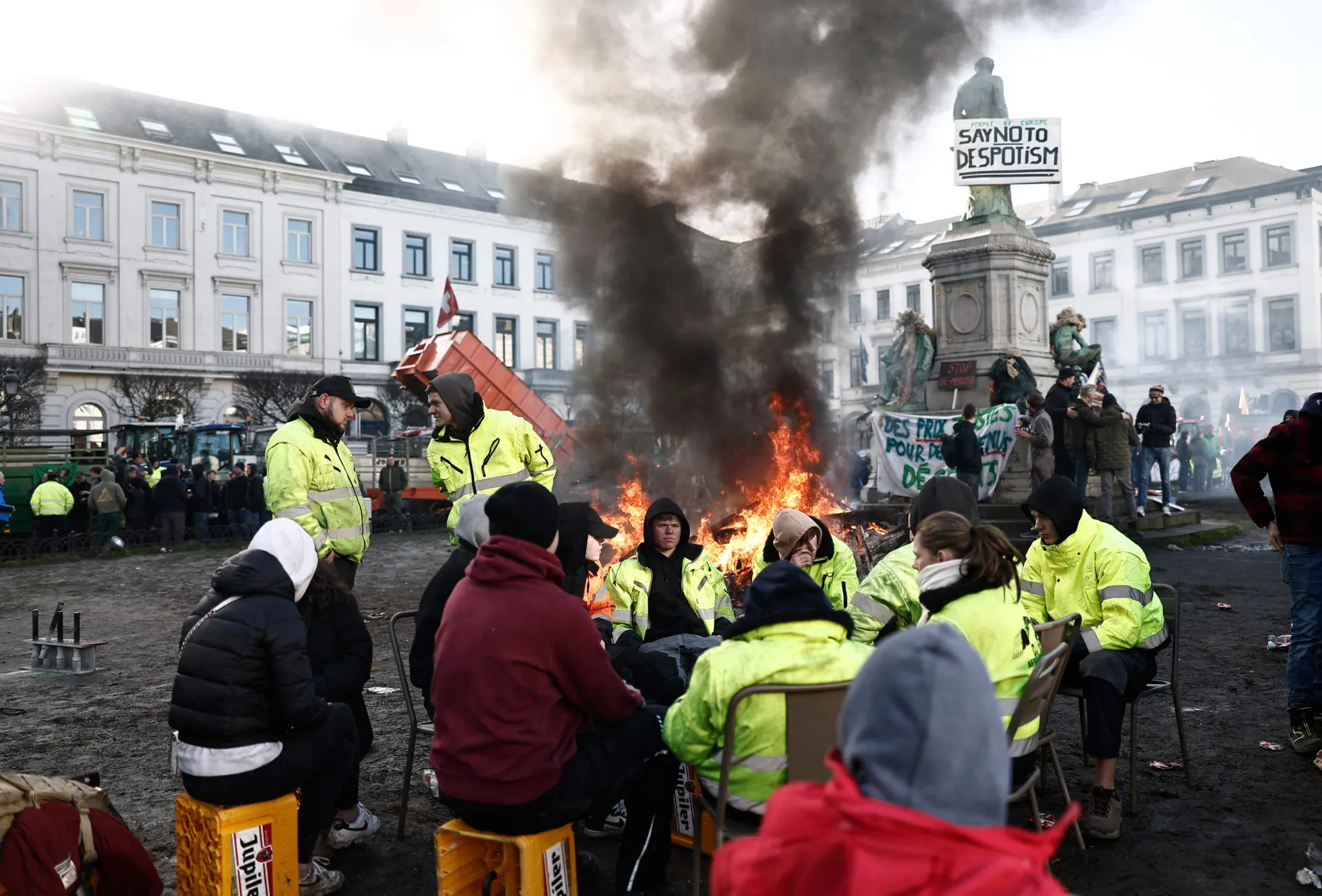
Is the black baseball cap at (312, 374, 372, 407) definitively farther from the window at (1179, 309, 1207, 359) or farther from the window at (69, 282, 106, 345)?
the window at (1179, 309, 1207, 359)

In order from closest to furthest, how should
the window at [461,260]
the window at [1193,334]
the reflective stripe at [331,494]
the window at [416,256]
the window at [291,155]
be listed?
the reflective stripe at [331,494] < the window at [291,155] < the window at [416,256] < the window at [461,260] < the window at [1193,334]

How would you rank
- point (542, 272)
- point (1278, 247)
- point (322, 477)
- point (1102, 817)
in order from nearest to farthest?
point (1102, 817) < point (322, 477) < point (542, 272) < point (1278, 247)

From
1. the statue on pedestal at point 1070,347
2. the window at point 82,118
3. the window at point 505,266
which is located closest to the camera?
the statue on pedestal at point 1070,347

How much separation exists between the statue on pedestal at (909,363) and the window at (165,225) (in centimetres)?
3180

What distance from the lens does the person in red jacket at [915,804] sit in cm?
152

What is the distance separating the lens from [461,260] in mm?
45594

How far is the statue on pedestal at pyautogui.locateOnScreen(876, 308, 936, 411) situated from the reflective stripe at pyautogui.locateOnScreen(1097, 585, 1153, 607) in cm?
1194

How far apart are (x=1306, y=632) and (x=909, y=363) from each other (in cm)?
1152

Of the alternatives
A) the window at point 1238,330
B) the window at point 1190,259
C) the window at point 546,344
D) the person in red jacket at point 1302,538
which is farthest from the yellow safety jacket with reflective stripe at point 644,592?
the window at point 1190,259

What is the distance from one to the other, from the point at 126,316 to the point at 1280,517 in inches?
1569

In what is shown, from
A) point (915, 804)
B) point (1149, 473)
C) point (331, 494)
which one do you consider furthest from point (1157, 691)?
point (1149, 473)

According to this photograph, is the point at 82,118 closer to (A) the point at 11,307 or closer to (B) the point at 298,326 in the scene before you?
(A) the point at 11,307

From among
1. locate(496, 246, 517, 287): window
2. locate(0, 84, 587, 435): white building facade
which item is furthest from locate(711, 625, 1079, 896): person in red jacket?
locate(496, 246, 517, 287): window

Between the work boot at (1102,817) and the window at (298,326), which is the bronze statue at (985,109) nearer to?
the work boot at (1102,817)
